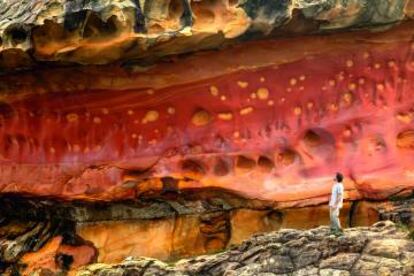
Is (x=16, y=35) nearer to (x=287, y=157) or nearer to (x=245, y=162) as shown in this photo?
(x=245, y=162)

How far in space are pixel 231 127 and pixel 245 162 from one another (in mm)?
394

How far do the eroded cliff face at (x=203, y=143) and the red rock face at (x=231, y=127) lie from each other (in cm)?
1

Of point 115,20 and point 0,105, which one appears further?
point 0,105

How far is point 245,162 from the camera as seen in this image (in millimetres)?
8438

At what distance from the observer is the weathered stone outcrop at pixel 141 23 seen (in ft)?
23.9

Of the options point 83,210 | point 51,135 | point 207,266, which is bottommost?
point 207,266

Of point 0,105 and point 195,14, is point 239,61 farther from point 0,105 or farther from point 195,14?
point 0,105

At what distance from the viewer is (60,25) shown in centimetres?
729

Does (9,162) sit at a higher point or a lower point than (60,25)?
lower

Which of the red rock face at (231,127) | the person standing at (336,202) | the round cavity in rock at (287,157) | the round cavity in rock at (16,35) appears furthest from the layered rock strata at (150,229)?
the round cavity in rock at (16,35)

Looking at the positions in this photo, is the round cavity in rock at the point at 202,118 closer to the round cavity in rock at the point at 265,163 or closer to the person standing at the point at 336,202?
the round cavity in rock at the point at 265,163

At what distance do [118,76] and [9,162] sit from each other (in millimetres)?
1509

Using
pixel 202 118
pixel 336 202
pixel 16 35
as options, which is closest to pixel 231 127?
pixel 202 118

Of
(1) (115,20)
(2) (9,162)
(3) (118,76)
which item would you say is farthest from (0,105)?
(1) (115,20)
